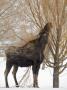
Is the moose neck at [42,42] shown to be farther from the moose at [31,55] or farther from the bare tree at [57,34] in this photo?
the bare tree at [57,34]

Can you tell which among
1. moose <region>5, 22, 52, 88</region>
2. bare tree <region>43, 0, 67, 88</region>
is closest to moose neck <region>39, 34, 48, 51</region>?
moose <region>5, 22, 52, 88</region>

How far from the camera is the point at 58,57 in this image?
13.4m

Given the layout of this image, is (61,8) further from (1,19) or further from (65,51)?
(1,19)

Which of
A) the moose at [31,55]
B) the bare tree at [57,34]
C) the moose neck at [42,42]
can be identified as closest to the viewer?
the moose at [31,55]

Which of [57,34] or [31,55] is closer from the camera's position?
[31,55]

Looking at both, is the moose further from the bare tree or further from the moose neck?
the bare tree

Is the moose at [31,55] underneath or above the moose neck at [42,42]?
underneath

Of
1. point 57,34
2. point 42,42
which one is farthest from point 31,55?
point 57,34

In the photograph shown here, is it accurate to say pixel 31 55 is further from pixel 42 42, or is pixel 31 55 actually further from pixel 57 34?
pixel 57 34

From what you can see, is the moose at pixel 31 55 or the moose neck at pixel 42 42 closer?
the moose at pixel 31 55

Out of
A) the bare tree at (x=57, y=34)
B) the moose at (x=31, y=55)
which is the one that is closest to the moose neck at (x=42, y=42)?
the moose at (x=31, y=55)

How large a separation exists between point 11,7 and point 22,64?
6120 millimetres

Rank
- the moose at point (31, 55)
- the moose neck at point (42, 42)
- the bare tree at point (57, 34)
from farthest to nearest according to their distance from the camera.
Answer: the bare tree at point (57, 34)
the moose neck at point (42, 42)
the moose at point (31, 55)

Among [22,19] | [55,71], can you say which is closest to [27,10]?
[22,19]
